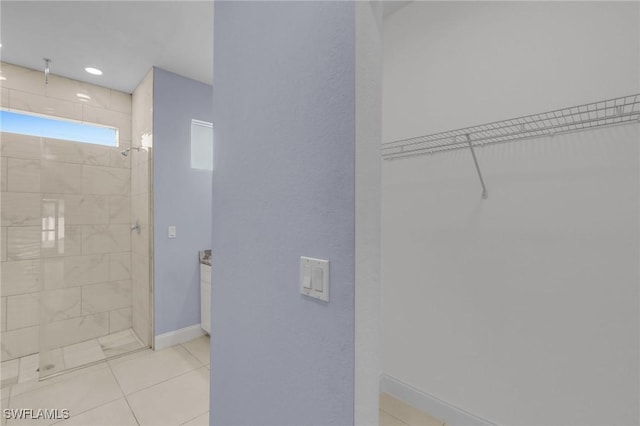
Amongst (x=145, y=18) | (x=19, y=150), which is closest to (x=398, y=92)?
(x=145, y=18)

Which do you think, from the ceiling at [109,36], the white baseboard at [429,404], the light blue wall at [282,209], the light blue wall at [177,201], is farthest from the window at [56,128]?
the white baseboard at [429,404]

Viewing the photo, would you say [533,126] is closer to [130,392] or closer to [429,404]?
[429,404]

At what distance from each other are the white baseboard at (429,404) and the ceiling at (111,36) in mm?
2567

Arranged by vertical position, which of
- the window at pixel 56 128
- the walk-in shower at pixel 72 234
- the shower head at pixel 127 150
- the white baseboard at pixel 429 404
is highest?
the window at pixel 56 128

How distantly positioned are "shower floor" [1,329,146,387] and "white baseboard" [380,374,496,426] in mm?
2313

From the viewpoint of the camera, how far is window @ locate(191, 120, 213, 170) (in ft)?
10.3

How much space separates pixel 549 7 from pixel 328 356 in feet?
6.23

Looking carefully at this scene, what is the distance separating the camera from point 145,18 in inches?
82.5

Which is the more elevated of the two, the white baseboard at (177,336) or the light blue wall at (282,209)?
the light blue wall at (282,209)

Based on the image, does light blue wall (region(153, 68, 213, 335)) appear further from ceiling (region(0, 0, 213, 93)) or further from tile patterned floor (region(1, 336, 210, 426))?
tile patterned floor (region(1, 336, 210, 426))

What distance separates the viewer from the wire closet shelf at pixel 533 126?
1213 millimetres

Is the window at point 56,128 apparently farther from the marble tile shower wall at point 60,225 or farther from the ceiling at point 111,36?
the ceiling at point 111,36

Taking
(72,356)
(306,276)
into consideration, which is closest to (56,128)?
(72,356)

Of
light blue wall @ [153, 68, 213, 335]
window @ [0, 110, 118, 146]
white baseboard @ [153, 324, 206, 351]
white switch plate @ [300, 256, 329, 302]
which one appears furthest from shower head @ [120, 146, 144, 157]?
white switch plate @ [300, 256, 329, 302]
